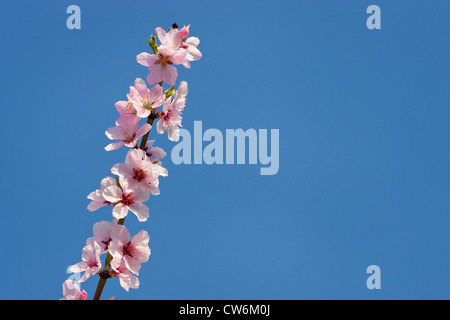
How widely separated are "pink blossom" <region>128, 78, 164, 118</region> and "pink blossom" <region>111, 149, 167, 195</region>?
156mm

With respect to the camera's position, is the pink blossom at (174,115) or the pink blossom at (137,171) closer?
the pink blossom at (137,171)

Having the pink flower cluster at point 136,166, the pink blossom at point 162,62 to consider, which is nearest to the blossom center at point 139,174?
the pink flower cluster at point 136,166

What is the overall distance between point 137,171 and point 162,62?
1.42 ft

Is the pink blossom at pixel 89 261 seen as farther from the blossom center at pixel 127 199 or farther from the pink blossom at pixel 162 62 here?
the pink blossom at pixel 162 62

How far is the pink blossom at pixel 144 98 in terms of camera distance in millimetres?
1366

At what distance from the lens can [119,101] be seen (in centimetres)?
142

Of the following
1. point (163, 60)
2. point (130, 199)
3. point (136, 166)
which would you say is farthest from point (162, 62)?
point (130, 199)

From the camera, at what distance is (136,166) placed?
130 centimetres

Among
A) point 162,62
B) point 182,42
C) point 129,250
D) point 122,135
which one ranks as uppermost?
point 182,42

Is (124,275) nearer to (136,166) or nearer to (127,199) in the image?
(127,199)

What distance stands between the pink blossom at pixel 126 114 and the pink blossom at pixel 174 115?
0.09 meters
